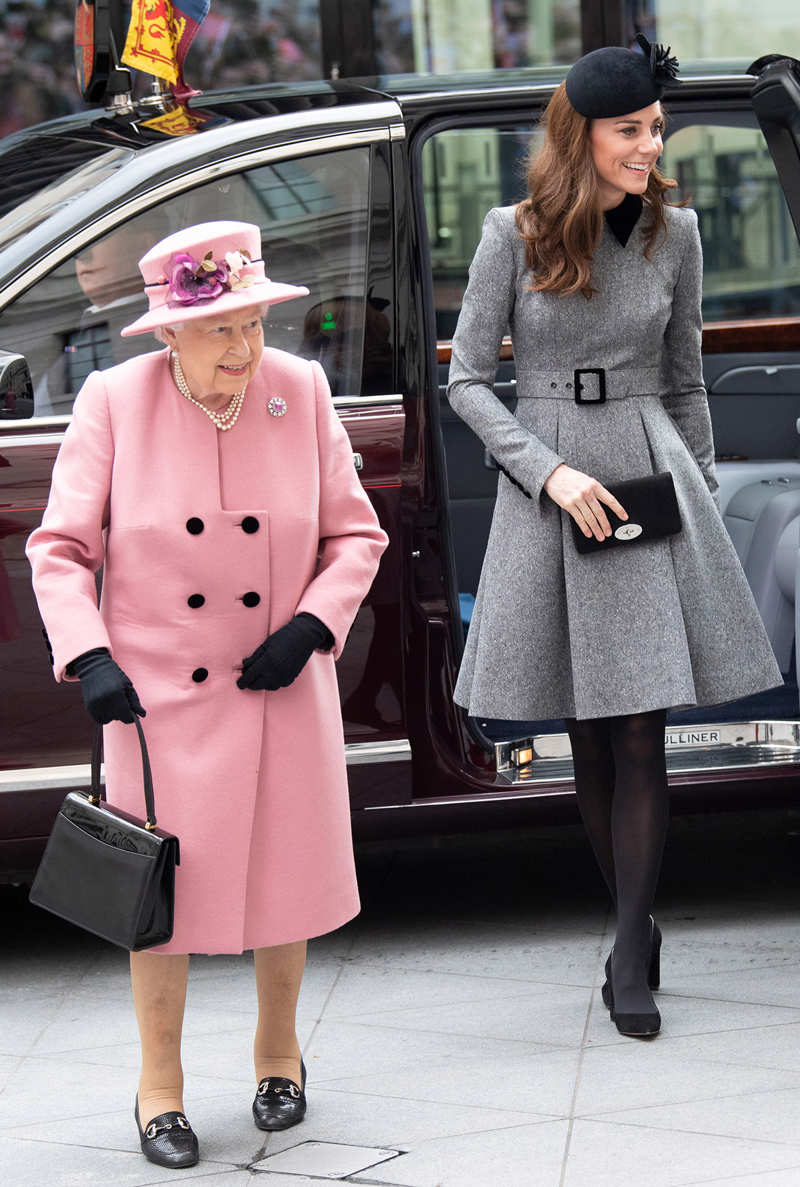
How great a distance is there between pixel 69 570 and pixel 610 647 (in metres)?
1.13

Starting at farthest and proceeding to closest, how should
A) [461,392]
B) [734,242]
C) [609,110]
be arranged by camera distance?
1. [734,242]
2. [461,392]
3. [609,110]

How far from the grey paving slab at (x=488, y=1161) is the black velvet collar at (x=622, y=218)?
65.8 inches

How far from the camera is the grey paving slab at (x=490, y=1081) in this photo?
315 cm

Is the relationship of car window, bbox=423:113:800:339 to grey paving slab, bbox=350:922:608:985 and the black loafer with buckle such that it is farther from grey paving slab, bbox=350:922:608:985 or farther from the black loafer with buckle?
the black loafer with buckle

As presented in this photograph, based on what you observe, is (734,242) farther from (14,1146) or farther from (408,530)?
(14,1146)

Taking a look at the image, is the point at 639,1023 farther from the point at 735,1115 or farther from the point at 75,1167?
the point at 75,1167

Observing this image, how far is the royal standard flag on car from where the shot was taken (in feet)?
13.2

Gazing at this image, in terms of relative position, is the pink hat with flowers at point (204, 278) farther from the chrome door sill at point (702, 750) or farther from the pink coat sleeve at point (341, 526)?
the chrome door sill at point (702, 750)

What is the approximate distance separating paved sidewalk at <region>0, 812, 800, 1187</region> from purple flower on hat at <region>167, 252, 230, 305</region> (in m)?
1.44

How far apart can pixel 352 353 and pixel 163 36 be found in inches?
37.6

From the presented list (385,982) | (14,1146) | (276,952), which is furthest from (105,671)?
(385,982)

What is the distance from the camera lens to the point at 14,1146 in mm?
3059

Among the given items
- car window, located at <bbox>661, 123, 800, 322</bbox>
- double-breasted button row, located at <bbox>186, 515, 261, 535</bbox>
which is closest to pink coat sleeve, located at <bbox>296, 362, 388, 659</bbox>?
double-breasted button row, located at <bbox>186, 515, 261, 535</bbox>

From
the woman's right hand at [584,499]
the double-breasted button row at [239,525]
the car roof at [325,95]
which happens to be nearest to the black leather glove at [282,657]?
the double-breasted button row at [239,525]
